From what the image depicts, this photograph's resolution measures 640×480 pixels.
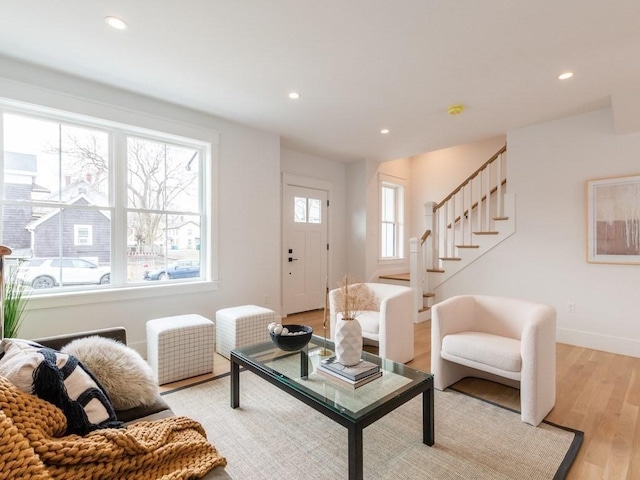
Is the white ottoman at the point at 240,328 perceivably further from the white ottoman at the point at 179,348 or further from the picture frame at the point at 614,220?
the picture frame at the point at 614,220

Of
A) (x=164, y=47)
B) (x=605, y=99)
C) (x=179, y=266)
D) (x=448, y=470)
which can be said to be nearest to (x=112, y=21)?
(x=164, y=47)

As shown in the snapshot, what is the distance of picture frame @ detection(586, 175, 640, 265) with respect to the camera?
10.5 feet

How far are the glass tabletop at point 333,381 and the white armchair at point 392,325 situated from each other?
2.35ft

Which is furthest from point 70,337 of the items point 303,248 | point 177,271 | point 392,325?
point 303,248

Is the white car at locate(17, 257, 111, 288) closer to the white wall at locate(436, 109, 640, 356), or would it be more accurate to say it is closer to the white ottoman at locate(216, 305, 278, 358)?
the white ottoman at locate(216, 305, 278, 358)

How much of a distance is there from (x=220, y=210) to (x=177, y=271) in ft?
2.68

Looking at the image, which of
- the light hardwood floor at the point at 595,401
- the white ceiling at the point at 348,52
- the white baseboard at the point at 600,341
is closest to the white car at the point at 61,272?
the light hardwood floor at the point at 595,401

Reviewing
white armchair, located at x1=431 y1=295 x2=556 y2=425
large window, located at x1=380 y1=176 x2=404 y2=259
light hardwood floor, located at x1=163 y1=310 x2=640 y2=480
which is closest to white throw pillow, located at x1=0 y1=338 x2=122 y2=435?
light hardwood floor, located at x1=163 y1=310 x2=640 y2=480

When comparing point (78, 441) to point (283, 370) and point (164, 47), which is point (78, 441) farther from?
point (164, 47)

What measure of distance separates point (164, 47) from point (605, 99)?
13.0 ft

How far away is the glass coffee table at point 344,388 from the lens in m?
1.42

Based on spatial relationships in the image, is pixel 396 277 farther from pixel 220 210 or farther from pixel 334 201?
pixel 220 210

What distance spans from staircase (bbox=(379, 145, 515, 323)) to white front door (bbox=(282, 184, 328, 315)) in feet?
4.53

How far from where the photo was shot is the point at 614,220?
3.30 m
